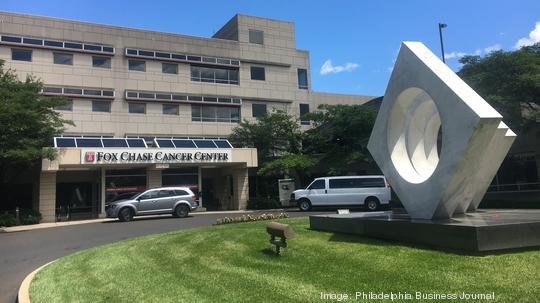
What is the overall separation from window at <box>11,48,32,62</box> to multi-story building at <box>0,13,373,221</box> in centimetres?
6

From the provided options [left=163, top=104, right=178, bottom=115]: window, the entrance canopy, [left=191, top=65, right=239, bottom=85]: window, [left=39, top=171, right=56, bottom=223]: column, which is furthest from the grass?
[left=191, top=65, right=239, bottom=85]: window

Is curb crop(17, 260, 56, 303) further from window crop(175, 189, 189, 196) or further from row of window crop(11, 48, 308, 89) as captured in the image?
row of window crop(11, 48, 308, 89)

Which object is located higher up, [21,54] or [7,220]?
[21,54]

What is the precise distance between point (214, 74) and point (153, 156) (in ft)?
44.0

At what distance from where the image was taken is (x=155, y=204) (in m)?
24.1

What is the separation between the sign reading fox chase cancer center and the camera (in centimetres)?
2759

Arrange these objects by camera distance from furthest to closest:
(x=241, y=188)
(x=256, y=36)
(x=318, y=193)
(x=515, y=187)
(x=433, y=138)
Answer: (x=256, y=36)
(x=241, y=188)
(x=515, y=187)
(x=318, y=193)
(x=433, y=138)

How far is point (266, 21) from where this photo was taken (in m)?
44.0

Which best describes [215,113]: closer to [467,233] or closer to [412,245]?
[412,245]

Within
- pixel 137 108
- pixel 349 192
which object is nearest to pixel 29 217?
pixel 137 108

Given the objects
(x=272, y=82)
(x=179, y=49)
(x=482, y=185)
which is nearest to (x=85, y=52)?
(x=179, y=49)

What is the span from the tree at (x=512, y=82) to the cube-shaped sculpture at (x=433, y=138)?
13885 millimetres

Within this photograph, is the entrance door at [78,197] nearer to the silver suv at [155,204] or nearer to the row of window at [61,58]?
the silver suv at [155,204]

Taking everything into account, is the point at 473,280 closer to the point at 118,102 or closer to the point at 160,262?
the point at 160,262
